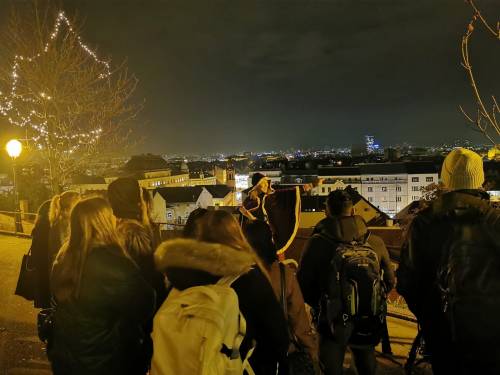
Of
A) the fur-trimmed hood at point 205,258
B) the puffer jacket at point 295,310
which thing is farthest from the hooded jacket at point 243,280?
the puffer jacket at point 295,310

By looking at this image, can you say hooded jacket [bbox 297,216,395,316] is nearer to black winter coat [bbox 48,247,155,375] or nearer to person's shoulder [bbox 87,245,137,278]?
black winter coat [bbox 48,247,155,375]

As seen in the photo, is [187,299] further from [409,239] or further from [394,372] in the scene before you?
[394,372]

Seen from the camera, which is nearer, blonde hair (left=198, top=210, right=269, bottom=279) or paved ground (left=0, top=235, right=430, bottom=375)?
blonde hair (left=198, top=210, right=269, bottom=279)

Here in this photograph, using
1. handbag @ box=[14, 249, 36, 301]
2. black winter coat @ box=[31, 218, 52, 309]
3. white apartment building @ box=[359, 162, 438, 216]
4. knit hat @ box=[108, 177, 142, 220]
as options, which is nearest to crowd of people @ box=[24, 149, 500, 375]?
knit hat @ box=[108, 177, 142, 220]

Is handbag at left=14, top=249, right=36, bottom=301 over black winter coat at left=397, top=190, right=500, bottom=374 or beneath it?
beneath

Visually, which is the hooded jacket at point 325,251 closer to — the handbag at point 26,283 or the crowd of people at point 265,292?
the crowd of people at point 265,292

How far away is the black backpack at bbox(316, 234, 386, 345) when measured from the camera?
3064 mm

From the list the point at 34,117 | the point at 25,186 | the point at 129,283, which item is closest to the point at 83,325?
the point at 129,283

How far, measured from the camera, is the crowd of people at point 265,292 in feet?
6.72

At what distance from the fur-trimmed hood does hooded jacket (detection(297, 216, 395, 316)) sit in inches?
44.9

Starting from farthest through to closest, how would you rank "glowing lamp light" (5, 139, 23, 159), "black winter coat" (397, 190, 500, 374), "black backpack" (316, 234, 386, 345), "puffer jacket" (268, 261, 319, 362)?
1. "glowing lamp light" (5, 139, 23, 159)
2. "black backpack" (316, 234, 386, 345)
3. "puffer jacket" (268, 261, 319, 362)
4. "black winter coat" (397, 190, 500, 374)

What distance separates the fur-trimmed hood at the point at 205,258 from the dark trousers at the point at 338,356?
1494 millimetres

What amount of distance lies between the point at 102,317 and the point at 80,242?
0.48 meters

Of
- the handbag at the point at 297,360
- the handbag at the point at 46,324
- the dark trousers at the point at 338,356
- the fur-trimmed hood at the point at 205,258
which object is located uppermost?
the fur-trimmed hood at the point at 205,258
